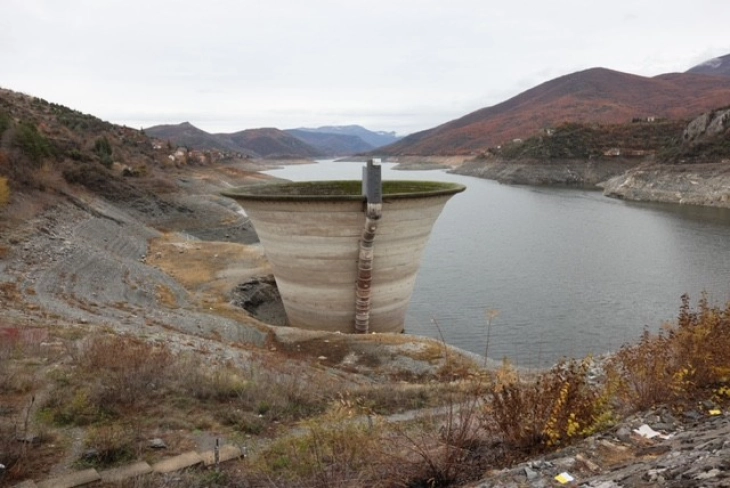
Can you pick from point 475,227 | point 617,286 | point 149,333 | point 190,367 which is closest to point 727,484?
point 190,367

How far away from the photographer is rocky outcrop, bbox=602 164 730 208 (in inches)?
1923

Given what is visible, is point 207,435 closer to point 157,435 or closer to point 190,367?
point 157,435

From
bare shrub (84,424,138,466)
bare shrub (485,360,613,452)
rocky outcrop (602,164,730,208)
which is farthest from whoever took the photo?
rocky outcrop (602,164,730,208)

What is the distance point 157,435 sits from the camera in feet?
18.2

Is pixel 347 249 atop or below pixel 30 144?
below

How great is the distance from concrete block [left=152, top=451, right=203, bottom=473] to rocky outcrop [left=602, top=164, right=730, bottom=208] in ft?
177

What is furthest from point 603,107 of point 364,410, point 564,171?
point 364,410

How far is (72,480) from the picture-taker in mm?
4340

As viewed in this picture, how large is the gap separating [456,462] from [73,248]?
19.7m

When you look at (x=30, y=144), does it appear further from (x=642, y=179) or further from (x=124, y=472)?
(x=642, y=179)

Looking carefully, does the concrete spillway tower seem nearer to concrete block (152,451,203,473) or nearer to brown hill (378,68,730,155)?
concrete block (152,451,203,473)

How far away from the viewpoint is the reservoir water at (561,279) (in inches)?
632

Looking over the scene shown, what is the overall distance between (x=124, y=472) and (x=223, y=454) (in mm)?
959

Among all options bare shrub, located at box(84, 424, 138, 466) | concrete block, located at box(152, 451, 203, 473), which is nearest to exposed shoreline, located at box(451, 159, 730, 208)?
concrete block, located at box(152, 451, 203, 473)
